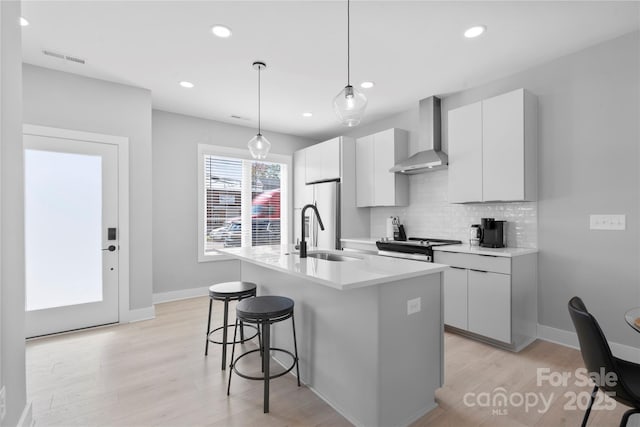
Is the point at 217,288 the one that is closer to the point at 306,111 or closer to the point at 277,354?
the point at 277,354

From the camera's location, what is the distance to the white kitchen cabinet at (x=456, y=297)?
320 centimetres

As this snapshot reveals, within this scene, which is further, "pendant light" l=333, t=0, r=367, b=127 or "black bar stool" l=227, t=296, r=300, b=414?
"pendant light" l=333, t=0, r=367, b=127

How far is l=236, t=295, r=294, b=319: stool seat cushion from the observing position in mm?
2020

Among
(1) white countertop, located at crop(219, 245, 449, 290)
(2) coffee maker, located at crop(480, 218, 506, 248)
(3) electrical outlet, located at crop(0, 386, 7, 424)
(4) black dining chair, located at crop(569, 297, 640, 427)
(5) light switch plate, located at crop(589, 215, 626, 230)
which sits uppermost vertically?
(5) light switch plate, located at crop(589, 215, 626, 230)

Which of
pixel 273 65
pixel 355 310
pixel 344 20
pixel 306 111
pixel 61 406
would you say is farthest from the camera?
pixel 306 111

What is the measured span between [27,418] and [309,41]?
3345mm

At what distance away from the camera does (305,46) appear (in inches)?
112

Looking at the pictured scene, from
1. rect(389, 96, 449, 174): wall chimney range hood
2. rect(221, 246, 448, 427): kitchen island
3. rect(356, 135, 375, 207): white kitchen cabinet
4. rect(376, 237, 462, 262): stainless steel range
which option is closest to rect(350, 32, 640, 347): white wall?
rect(389, 96, 449, 174): wall chimney range hood

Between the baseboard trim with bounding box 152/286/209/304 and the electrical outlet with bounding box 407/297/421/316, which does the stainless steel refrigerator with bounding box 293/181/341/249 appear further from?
the electrical outlet with bounding box 407/297/421/316

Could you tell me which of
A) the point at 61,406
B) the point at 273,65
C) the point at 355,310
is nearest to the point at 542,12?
the point at 273,65

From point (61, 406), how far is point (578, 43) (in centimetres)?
508

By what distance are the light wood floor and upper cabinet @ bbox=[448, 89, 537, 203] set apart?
1.59 meters

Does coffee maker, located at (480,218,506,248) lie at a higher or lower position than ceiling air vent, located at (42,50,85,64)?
lower

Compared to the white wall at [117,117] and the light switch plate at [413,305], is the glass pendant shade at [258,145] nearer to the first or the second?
the white wall at [117,117]
